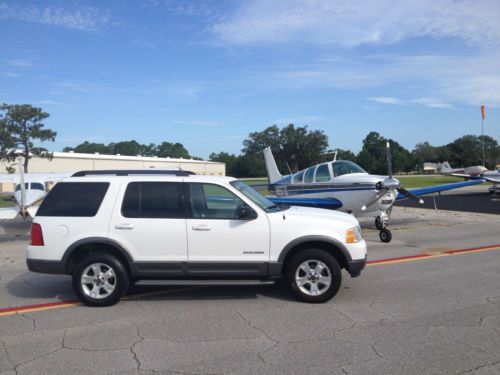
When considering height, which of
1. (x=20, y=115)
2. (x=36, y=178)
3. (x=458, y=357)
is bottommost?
(x=458, y=357)

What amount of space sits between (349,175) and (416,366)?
402 inches

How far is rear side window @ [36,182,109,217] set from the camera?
586 centimetres

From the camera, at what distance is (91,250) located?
19.4ft

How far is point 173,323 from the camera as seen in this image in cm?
507

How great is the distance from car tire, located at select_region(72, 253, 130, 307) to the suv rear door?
29cm

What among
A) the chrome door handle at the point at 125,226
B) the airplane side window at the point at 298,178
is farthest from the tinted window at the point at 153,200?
the airplane side window at the point at 298,178

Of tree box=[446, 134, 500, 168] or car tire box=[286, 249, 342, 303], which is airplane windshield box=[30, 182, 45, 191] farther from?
tree box=[446, 134, 500, 168]

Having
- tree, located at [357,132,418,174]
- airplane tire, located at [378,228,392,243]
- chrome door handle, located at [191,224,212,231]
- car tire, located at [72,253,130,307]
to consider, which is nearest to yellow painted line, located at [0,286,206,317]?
car tire, located at [72,253,130,307]

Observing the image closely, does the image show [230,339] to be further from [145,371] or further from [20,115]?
[20,115]

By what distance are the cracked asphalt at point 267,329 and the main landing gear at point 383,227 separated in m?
3.60

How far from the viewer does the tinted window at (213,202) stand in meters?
5.84

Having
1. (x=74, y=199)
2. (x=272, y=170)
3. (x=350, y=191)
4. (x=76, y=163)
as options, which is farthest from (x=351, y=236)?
(x=76, y=163)

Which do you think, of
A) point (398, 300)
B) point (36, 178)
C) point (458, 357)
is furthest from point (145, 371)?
point (36, 178)

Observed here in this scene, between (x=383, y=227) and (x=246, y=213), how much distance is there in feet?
23.1
